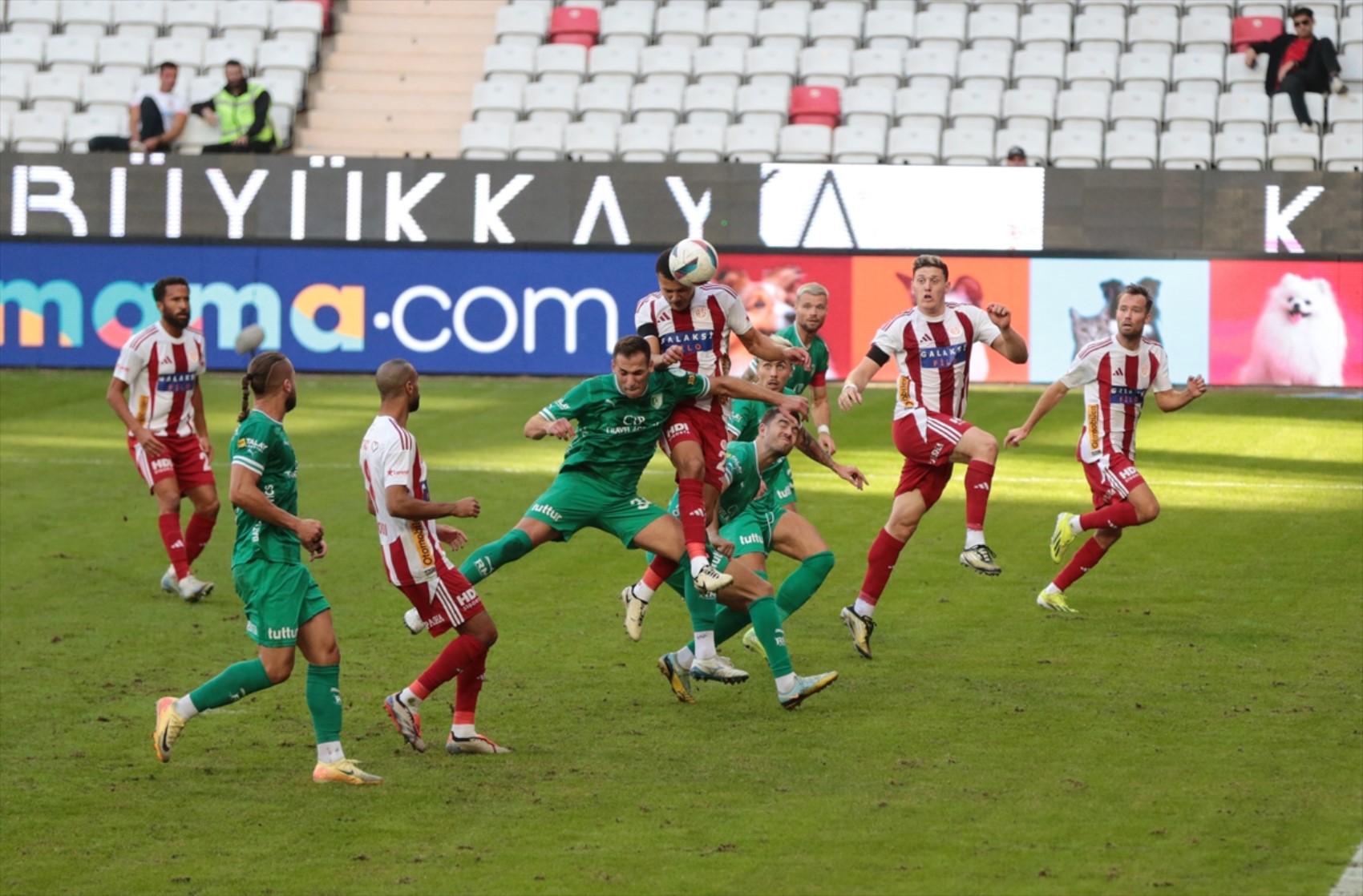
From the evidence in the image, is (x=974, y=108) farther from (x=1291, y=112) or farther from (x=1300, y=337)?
(x=1300, y=337)

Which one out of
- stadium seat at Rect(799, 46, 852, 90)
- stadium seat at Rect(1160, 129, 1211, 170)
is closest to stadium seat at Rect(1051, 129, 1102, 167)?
stadium seat at Rect(1160, 129, 1211, 170)

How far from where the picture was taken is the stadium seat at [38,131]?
27453 mm

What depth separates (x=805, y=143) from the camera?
26.6 m

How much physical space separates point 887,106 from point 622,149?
4.10 m

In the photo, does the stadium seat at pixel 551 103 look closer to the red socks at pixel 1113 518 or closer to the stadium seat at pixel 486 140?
the stadium seat at pixel 486 140

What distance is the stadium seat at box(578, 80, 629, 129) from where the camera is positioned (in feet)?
90.7

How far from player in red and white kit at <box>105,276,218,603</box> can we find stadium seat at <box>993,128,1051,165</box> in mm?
15803

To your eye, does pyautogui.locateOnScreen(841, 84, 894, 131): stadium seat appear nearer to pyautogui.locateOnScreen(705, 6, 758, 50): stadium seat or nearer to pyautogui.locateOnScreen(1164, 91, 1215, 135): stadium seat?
pyautogui.locateOnScreen(705, 6, 758, 50): stadium seat

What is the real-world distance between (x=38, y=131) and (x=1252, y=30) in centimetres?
1882

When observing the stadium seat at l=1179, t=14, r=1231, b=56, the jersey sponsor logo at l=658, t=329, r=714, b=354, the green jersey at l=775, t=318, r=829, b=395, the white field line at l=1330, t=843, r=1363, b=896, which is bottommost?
the white field line at l=1330, t=843, r=1363, b=896

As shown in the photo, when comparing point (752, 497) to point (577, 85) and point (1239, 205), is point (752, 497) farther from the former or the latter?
point (577, 85)

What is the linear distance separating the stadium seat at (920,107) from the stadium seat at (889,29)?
4.66ft

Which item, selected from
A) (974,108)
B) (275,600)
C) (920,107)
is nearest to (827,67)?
(920,107)

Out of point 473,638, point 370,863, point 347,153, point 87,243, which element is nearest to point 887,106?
point 347,153
